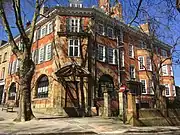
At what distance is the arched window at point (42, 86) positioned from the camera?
25.3 meters

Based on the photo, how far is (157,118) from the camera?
17.4 meters

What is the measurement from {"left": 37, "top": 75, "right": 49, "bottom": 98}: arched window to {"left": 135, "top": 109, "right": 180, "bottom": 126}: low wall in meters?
12.3

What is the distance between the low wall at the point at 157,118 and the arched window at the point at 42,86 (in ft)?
40.2

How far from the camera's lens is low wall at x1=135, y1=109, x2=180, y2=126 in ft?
54.0

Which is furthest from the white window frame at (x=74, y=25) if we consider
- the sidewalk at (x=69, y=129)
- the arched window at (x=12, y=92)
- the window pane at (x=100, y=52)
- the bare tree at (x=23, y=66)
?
the sidewalk at (x=69, y=129)

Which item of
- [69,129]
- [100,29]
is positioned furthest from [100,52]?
[69,129]

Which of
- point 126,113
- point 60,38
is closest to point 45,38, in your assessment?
point 60,38

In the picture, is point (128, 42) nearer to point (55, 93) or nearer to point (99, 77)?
point (99, 77)

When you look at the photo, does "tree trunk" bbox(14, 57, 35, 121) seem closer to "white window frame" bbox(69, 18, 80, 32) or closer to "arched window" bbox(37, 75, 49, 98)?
"arched window" bbox(37, 75, 49, 98)

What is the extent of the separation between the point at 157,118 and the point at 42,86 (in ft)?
46.6

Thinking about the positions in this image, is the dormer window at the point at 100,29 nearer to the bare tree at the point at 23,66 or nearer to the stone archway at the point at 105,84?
the stone archway at the point at 105,84

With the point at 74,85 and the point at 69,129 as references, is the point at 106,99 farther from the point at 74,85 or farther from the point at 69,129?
the point at 69,129

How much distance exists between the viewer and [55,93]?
23078mm

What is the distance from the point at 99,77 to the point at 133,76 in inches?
306
